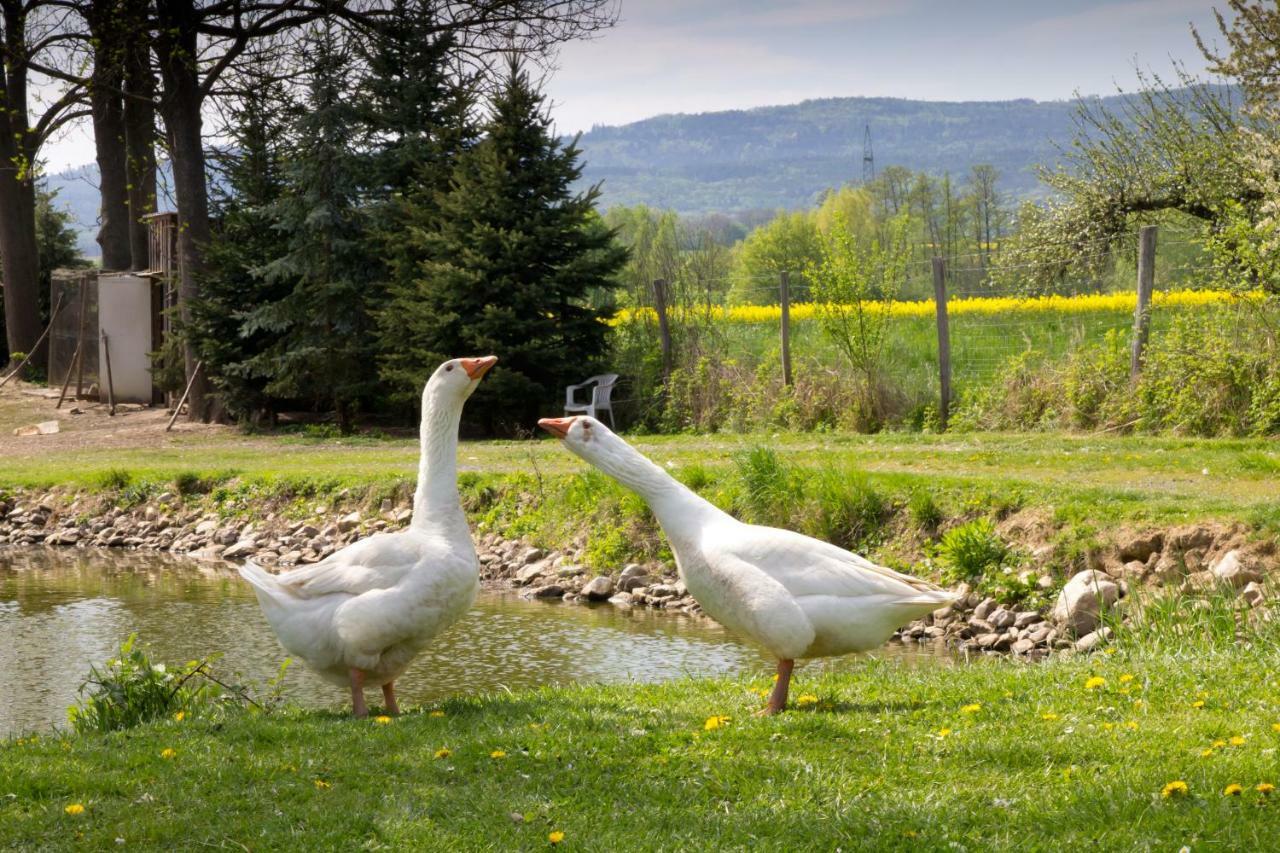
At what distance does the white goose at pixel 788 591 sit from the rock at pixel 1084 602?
4.57 metres

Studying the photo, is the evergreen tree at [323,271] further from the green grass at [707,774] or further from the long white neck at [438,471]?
the green grass at [707,774]

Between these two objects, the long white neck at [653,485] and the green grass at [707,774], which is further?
the long white neck at [653,485]

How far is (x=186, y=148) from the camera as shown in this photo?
2714cm

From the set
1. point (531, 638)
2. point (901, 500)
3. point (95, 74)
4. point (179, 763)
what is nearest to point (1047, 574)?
point (901, 500)

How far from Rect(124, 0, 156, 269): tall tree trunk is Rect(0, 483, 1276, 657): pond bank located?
11.0 m

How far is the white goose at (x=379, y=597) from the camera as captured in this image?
675 centimetres

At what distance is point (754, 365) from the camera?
23.7 metres

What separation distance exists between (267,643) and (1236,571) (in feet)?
28.8

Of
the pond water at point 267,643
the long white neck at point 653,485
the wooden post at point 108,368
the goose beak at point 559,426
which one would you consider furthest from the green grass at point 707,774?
the wooden post at point 108,368

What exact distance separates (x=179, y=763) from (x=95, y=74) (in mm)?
25783

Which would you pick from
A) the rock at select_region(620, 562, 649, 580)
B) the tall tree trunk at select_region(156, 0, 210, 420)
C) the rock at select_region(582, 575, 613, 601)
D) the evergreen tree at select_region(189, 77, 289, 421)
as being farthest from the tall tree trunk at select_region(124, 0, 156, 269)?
the rock at select_region(620, 562, 649, 580)

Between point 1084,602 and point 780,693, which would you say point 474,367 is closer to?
point 780,693

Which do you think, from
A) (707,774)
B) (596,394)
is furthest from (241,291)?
(707,774)

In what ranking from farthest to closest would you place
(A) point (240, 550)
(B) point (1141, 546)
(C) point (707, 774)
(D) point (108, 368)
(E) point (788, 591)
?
(D) point (108, 368) < (A) point (240, 550) < (B) point (1141, 546) < (E) point (788, 591) < (C) point (707, 774)
